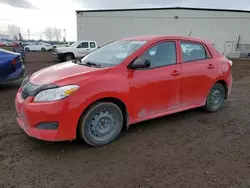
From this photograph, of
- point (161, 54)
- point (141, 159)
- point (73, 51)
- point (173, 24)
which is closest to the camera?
point (141, 159)

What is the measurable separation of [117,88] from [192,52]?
197 centimetres

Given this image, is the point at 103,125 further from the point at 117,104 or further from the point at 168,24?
the point at 168,24

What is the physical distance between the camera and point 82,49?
56.3 ft

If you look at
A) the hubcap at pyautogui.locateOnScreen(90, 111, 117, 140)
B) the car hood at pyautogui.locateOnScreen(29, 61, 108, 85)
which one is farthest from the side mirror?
the hubcap at pyautogui.locateOnScreen(90, 111, 117, 140)

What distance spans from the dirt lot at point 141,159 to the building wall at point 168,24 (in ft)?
85.3

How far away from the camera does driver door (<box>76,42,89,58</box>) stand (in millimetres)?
17047

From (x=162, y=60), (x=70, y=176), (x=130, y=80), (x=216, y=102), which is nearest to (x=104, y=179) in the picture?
(x=70, y=176)

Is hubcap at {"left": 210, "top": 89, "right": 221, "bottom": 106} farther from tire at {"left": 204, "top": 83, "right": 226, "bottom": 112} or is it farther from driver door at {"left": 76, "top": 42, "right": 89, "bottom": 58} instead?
driver door at {"left": 76, "top": 42, "right": 89, "bottom": 58}

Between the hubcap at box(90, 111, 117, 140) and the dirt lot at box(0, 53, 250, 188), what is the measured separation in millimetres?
189

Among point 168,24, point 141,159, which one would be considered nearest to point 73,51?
point 141,159

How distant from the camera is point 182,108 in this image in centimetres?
422

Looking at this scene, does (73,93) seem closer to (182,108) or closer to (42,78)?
(42,78)

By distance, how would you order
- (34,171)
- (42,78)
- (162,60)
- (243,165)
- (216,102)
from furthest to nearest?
(216,102) < (162,60) < (42,78) < (243,165) < (34,171)

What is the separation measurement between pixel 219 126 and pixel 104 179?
8.54 ft
